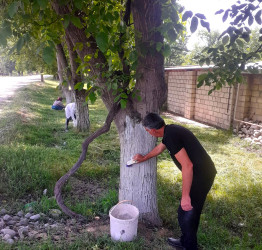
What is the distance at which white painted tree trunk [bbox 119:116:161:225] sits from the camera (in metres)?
3.09

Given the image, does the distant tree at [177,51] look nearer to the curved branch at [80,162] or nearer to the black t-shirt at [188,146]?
the black t-shirt at [188,146]

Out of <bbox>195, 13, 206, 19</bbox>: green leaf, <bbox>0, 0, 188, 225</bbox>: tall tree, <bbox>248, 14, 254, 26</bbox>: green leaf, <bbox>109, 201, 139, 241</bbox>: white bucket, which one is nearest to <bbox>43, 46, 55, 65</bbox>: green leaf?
<bbox>0, 0, 188, 225</bbox>: tall tree

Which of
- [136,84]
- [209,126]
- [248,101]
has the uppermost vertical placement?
[136,84]

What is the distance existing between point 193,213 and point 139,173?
0.77 m

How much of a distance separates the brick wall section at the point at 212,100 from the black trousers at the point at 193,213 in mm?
6946

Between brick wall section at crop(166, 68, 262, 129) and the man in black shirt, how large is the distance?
690 cm

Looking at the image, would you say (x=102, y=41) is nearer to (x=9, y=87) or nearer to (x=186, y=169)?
(x=186, y=169)

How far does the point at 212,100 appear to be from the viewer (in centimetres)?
1063

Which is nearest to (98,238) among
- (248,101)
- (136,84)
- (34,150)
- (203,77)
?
(136,84)

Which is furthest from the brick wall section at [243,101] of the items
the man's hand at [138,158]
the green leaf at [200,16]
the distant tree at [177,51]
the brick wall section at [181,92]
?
the green leaf at [200,16]

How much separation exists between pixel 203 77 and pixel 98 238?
2.16 metres

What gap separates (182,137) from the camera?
8.73ft

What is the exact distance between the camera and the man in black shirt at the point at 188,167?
259 cm

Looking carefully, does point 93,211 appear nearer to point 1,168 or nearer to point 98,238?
point 98,238
